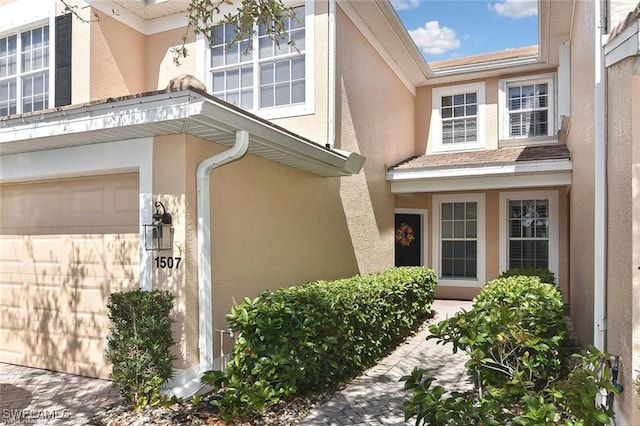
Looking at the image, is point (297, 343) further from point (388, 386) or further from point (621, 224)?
point (621, 224)

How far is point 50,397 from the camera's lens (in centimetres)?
534

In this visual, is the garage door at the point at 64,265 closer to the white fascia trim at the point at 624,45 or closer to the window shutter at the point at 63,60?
the window shutter at the point at 63,60

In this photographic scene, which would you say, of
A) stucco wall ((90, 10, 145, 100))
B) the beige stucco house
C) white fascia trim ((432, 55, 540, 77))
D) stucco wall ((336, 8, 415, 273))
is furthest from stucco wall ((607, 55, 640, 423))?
stucco wall ((90, 10, 145, 100))

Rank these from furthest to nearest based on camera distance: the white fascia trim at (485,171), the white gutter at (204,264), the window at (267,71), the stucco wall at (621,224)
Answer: the white fascia trim at (485,171), the window at (267,71), the white gutter at (204,264), the stucco wall at (621,224)

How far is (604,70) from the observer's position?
170 inches

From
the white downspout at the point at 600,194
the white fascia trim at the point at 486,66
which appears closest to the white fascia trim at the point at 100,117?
the white downspout at the point at 600,194

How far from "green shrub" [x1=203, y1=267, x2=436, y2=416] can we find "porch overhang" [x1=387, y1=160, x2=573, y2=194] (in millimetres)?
5065

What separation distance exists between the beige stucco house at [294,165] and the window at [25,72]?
0.05 meters

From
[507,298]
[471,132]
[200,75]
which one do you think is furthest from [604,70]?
[471,132]

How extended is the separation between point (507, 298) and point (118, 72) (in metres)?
8.65

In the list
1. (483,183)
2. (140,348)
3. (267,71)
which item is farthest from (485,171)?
(140,348)

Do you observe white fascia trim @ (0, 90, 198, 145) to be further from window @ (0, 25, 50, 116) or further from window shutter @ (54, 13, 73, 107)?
window @ (0, 25, 50, 116)

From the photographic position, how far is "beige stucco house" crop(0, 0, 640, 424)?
477cm

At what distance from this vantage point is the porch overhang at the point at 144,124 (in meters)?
4.63
